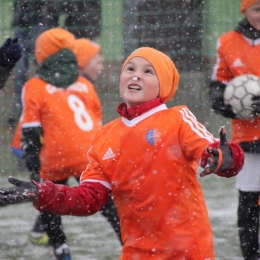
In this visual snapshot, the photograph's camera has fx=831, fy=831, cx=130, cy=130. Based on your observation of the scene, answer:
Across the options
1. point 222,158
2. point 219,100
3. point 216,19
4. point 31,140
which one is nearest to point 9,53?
point 31,140

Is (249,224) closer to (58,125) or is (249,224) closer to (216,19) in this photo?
(58,125)

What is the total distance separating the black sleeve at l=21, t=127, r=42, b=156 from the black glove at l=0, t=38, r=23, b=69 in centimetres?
52

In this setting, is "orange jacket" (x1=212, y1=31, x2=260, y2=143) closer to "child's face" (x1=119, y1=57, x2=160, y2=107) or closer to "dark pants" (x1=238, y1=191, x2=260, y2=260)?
"dark pants" (x1=238, y1=191, x2=260, y2=260)

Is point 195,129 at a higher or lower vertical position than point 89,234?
higher

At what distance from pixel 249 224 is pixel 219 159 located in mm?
2344

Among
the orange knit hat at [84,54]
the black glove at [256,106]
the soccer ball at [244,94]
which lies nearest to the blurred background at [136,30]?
the orange knit hat at [84,54]

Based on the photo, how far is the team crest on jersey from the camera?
3959 millimetres

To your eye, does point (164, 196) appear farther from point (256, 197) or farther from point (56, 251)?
point (56, 251)

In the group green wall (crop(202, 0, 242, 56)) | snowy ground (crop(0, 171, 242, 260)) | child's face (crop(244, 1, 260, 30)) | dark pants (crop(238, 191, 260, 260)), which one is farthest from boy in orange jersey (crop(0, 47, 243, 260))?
green wall (crop(202, 0, 242, 56))

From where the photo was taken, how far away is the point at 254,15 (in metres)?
5.73

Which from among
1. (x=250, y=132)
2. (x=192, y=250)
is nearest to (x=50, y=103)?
(x=250, y=132)

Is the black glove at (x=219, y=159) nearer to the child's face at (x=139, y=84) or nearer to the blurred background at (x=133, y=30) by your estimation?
the child's face at (x=139, y=84)

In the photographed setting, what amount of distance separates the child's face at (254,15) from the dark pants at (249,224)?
1.17 m

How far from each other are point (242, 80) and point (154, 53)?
1609 millimetres
